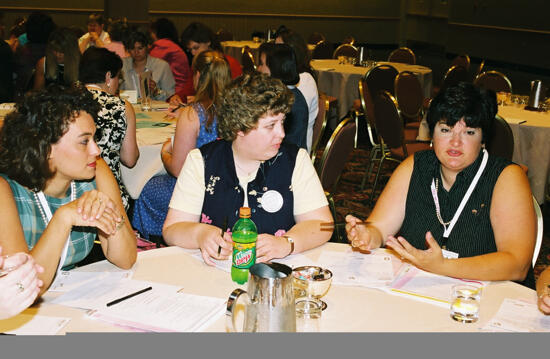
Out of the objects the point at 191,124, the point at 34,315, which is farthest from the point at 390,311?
the point at 191,124

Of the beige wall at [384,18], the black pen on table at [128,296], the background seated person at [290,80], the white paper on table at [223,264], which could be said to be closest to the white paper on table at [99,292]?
the black pen on table at [128,296]

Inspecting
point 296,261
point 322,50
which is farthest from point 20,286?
Result: point 322,50

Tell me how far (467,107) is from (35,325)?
1699 millimetres

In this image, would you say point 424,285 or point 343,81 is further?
point 343,81

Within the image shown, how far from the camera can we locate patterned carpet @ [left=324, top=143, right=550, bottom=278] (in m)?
4.57

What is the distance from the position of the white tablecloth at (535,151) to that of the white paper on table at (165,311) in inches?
147

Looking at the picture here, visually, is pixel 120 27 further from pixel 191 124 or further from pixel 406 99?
pixel 191 124

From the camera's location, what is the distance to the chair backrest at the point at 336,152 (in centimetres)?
337

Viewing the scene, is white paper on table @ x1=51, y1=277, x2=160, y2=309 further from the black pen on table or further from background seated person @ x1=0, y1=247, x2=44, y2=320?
background seated person @ x1=0, y1=247, x2=44, y2=320

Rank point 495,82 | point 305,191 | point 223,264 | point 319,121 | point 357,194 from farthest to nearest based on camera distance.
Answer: point 495,82 → point 357,194 → point 319,121 → point 305,191 → point 223,264

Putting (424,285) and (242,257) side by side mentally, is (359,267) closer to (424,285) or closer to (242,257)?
(424,285)

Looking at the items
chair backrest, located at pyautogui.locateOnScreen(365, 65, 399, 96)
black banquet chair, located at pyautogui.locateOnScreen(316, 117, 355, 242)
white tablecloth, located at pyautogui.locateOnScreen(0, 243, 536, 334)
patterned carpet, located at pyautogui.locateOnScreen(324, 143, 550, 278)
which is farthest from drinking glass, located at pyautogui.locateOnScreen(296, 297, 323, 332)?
chair backrest, located at pyautogui.locateOnScreen(365, 65, 399, 96)

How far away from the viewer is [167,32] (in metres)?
7.82

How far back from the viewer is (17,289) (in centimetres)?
139
